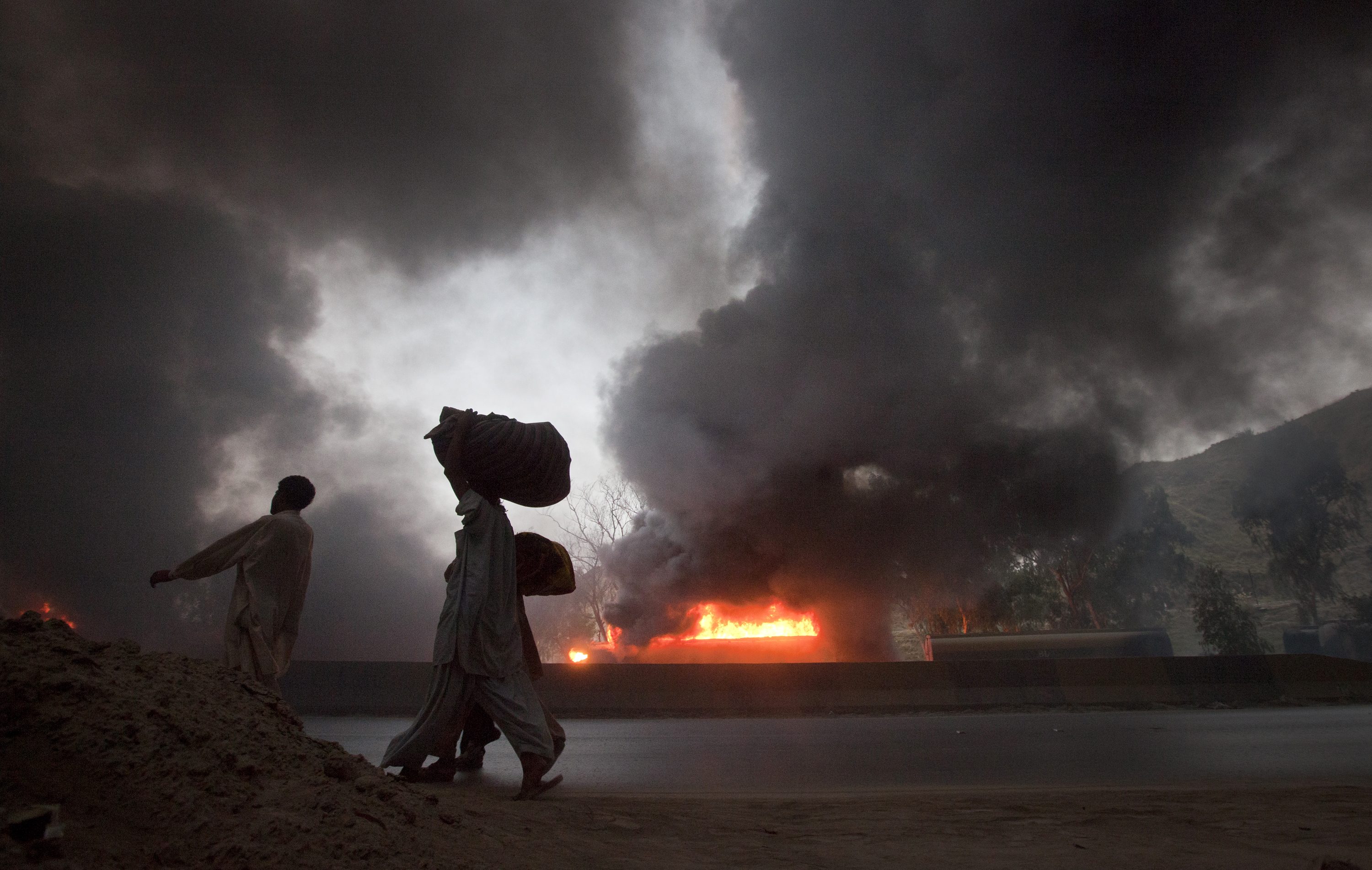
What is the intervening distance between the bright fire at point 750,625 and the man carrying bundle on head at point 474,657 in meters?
→ 20.8

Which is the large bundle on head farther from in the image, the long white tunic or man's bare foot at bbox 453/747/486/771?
man's bare foot at bbox 453/747/486/771

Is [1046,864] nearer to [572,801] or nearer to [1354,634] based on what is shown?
[572,801]

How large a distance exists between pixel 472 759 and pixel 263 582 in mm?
1618

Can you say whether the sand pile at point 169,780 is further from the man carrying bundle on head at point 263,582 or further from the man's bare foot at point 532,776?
the man carrying bundle on head at point 263,582

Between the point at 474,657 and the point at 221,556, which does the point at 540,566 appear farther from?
the point at 221,556

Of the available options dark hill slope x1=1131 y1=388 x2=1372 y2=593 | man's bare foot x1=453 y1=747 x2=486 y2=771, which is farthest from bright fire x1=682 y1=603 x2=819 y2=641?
dark hill slope x1=1131 y1=388 x2=1372 y2=593

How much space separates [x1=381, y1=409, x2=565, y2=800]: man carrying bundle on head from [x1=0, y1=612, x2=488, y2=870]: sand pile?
154 centimetres

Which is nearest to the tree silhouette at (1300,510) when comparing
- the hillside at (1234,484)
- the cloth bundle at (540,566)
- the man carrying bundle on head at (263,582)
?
the hillside at (1234,484)

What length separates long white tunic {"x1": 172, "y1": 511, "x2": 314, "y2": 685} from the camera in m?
3.78

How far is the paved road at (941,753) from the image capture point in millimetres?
4160

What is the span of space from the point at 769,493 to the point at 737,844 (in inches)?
795

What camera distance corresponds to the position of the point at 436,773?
3883 mm

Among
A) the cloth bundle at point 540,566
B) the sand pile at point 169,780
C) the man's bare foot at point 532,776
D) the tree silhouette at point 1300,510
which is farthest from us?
the tree silhouette at point 1300,510

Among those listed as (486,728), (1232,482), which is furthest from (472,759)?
(1232,482)
